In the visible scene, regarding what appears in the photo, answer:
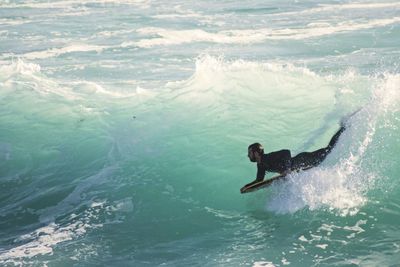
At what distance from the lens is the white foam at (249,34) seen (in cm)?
2673

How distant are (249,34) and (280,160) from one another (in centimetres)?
1744

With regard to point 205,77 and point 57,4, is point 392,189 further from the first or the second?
point 57,4

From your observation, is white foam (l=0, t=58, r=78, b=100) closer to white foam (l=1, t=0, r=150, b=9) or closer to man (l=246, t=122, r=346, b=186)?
man (l=246, t=122, r=346, b=186)

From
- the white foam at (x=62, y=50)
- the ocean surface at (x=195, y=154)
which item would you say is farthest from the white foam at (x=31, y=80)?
the white foam at (x=62, y=50)

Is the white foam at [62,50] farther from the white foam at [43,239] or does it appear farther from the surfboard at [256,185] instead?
the surfboard at [256,185]

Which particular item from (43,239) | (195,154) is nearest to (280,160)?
(195,154)

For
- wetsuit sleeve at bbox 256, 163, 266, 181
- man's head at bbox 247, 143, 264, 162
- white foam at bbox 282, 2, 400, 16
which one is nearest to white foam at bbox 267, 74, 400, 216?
wetsuit sleeve at bbox 256, 163, 266, 181

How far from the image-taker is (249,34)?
27.7 metres

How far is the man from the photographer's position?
10.6 m

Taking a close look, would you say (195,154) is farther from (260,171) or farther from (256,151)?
(256,151)

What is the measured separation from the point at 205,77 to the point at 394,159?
Answer: 233 inches

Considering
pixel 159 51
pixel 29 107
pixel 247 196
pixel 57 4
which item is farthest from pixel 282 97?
pixel 57 4

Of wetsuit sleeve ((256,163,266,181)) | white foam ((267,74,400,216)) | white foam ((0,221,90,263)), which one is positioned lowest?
white foam ((0,221,90,263))

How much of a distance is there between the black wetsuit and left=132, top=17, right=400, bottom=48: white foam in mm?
15510
